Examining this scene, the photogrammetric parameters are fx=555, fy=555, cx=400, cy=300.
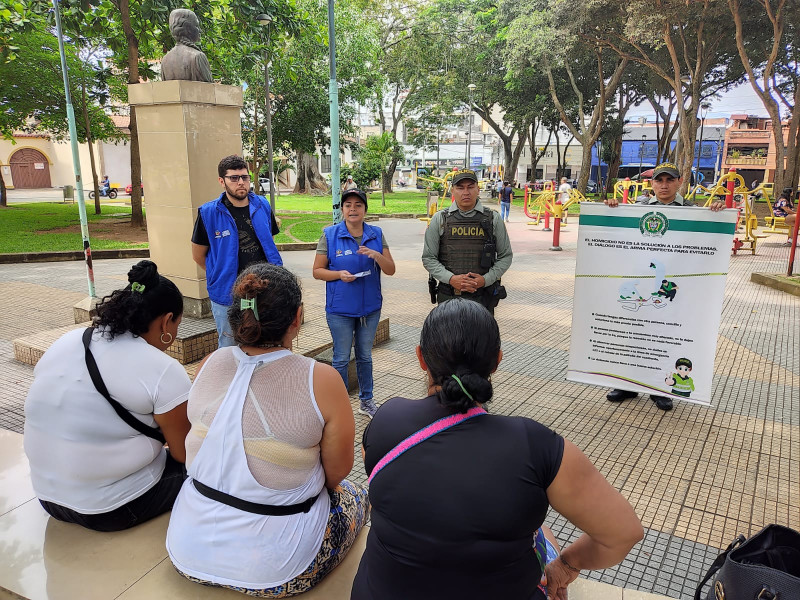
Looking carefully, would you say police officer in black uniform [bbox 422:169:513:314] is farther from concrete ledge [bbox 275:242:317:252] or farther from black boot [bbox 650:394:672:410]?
concrete ledge [bbox 275:242:317:252]

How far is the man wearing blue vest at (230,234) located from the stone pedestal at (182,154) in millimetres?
1463

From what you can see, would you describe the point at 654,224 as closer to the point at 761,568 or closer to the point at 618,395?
the point at 618,395

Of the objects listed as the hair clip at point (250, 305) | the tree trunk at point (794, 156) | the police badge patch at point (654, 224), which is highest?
the tree trunk at point (794, 156)

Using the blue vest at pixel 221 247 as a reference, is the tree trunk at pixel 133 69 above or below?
above

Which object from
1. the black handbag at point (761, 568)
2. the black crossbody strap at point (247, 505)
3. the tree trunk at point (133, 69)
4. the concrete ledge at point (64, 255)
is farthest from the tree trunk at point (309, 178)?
the black handbag at point (761, 568)

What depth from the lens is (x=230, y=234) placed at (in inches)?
158

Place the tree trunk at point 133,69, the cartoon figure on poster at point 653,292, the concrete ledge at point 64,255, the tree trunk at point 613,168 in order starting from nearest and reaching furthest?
the cartoon figure on poster at point 653,292
the concrete ledge at point 64,255
the tree trunk at point 133,69
the tree trunk at point 613,168

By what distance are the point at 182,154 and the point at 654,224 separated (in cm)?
423

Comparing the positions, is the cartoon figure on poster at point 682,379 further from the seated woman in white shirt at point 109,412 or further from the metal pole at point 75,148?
the metal pole at point 75,148

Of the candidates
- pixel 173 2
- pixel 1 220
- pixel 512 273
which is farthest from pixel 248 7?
pixel 1 220

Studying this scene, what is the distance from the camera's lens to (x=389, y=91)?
3953cm

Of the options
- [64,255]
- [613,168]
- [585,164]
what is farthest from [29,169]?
[613,168]

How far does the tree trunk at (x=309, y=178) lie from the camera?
37594 mm

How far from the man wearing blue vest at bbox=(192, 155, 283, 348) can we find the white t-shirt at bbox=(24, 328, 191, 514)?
1.81m
